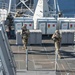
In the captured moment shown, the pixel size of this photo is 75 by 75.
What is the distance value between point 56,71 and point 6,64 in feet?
25.8

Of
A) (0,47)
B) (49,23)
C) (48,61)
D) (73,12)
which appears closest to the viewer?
(0,47)

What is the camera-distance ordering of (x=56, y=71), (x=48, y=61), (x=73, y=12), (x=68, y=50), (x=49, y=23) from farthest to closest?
(x=73, y=12), (x=49, y=23), (x=68, y=50), (x=48, y=61), (x=56, y=71)

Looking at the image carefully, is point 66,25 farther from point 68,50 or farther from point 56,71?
point 56,71

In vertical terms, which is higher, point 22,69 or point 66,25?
point 66,25

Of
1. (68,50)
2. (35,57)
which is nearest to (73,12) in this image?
(68,50)

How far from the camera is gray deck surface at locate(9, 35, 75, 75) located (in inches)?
519

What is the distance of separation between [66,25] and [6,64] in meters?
14.3

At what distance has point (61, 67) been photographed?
1374cm

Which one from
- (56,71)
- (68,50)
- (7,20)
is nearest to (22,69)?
(56,71)

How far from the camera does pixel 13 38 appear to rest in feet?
63.2

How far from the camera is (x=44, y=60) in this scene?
14.8m

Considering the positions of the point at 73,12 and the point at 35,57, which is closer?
the point at 35,57

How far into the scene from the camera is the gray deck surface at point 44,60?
1319 cm

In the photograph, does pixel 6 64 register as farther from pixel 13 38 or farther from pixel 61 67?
pixel 13 38
